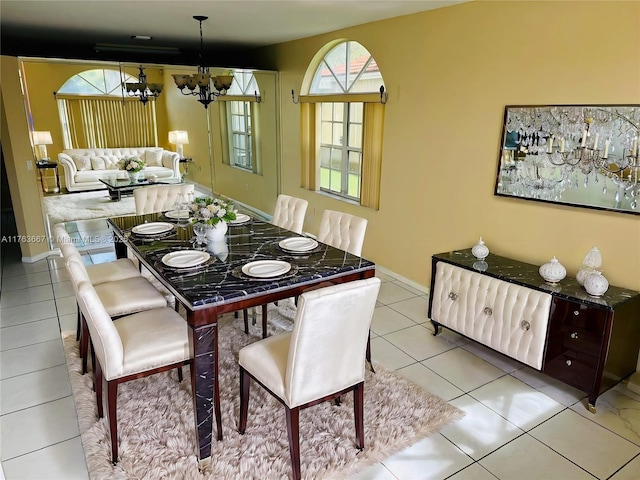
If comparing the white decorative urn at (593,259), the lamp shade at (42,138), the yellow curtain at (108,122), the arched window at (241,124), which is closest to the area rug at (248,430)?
the white decorative urn at (593,259)

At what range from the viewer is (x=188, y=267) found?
94.1 inches

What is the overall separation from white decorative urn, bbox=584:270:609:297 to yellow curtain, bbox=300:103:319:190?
11.9 feet

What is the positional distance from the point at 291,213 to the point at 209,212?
1093 mm

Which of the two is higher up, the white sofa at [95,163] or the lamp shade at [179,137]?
the lamp shade at [179,137]

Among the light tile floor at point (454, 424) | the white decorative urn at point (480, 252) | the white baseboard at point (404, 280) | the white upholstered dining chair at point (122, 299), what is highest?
the white decorative urn at point (480, 252)

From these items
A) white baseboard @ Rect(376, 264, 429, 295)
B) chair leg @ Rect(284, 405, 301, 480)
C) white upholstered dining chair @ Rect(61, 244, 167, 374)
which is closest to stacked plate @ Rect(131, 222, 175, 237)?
white upholstered dining chair @ Rect(61, 244, 167, 374)

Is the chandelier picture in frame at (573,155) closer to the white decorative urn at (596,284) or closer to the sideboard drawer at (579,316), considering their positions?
the white decorative urn at (596,284)

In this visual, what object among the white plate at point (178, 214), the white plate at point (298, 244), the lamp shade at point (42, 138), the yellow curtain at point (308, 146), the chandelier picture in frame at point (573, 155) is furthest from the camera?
the yellow curtain at point (308, 146)

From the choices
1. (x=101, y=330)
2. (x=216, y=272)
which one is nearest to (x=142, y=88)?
(x=216, y=272)

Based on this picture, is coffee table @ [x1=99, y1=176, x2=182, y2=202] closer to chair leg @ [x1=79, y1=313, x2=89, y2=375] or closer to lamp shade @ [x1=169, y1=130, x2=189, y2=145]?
lamp shade @ [x1=169, y1=130, x2=189, y2=145]

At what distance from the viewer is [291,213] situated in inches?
148

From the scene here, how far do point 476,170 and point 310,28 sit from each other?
245 centimetres

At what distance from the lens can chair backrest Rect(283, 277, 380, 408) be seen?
1.83 metres

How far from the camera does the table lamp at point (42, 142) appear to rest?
186 inches
